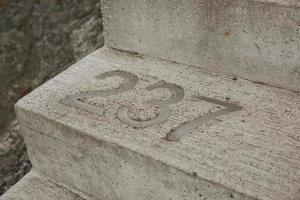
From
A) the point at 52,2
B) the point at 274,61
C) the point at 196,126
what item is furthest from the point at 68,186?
the point at 52,2

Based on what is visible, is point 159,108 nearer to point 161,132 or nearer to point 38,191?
point 161,132

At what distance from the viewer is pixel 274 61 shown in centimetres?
182

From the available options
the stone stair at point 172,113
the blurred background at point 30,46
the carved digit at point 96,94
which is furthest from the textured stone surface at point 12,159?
the carved digit at point 96,94

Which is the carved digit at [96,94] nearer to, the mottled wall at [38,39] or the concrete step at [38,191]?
the concrete step at [38,191]

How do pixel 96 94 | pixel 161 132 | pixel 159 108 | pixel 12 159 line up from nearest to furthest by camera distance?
pixel 161 132 < pixel 159 108 < pixel 96 94 < pixel 12 159

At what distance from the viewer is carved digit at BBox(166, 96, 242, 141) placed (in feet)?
5.49

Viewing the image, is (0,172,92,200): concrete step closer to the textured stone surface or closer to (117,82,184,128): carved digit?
(117,82,184,128): carved digit

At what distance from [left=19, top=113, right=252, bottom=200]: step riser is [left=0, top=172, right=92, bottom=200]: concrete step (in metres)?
0.03

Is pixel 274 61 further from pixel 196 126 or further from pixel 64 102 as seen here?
pixel 64 102

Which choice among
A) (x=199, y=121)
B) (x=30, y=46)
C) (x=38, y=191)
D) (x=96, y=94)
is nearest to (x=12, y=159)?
(x=30, y=46)

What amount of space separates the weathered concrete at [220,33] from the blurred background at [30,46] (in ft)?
3.29

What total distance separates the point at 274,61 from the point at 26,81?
1766mm

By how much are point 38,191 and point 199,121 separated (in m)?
0.73

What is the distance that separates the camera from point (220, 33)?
1892 millimetres
